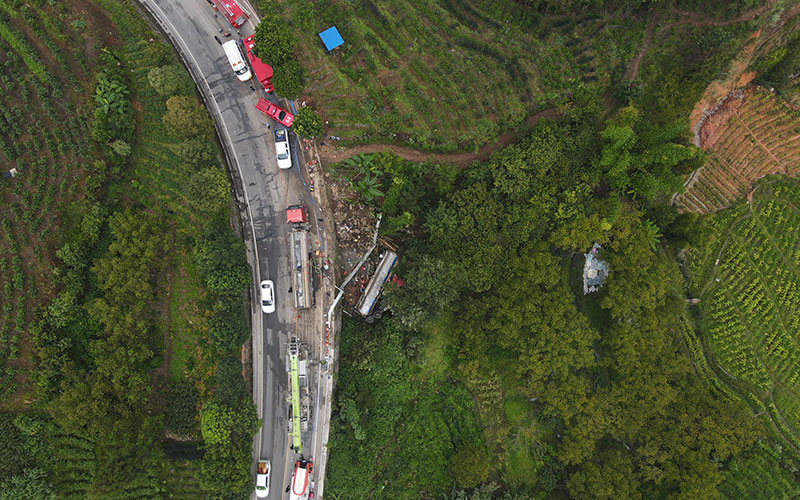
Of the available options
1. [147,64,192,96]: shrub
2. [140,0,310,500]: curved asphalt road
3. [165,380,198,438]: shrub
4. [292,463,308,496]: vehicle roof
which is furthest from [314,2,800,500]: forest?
[147,64,192,96]: shrub

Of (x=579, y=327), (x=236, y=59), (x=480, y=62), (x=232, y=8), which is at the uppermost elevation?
(x=232, y=8)

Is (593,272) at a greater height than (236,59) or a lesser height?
lesser

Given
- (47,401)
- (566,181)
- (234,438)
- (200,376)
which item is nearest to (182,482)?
(234,438)

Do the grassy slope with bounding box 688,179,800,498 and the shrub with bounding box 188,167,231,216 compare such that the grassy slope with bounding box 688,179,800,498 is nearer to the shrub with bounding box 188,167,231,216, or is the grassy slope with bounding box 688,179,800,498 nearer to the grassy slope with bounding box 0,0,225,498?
the shrub with bounding box 188,167,231,216

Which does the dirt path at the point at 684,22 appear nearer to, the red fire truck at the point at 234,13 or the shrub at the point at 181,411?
the red fire truck at the point at 234,13

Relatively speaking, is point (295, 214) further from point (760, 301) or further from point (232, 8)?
point (760, 301)

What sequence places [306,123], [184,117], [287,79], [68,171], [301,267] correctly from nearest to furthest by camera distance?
[184,117], [68,171], [287,79], [306,123], [301,267]

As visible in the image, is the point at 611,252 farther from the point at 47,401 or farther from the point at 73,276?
the point at 47,401

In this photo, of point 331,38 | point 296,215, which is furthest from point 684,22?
point 296,215
